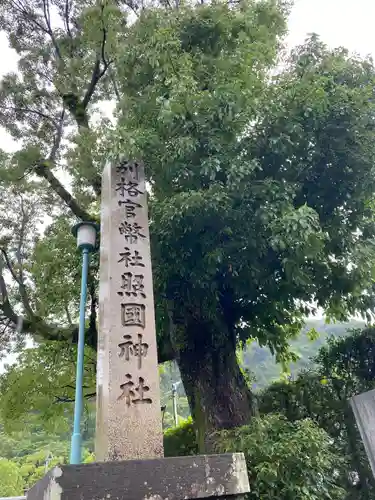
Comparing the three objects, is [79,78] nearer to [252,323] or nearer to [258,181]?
[258,181]

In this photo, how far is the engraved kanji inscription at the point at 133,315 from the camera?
3.90 m

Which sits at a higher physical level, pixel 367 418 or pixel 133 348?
pixel 133 348

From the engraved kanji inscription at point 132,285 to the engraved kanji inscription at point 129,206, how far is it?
0.87 metres

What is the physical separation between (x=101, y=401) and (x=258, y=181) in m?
3.56

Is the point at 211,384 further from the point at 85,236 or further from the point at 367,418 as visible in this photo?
the point at 85,236

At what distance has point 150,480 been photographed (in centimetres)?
215

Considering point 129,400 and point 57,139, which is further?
point 57,139

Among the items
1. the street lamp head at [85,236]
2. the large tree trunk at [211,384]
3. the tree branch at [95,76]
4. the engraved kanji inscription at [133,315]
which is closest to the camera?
the engraved kanji inscription at [133,315]

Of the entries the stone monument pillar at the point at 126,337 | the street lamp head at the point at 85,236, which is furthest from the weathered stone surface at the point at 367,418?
the street lamp head at the point at 85,236

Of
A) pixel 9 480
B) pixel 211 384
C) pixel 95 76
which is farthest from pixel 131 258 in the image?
pixel 9 480

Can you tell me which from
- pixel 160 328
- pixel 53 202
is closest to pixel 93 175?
pixel 53 202

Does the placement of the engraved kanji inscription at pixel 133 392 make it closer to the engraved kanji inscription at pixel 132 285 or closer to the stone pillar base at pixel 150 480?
the engraved kanji inscription at pixel 132 285

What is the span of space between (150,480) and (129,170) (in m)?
3.96

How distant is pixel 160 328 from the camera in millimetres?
6816
